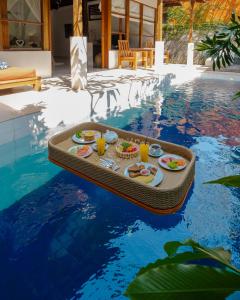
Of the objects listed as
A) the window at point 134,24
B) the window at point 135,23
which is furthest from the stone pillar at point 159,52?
the window at point 134,24

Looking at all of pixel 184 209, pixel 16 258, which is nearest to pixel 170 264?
pixel 16 258

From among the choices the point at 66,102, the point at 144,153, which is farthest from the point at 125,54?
the point at 144,153

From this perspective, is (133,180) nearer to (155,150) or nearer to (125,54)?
(155,150)

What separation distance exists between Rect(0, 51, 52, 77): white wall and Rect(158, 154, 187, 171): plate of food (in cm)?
579

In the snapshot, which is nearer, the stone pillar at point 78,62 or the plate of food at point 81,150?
the plate of food at point 81,150

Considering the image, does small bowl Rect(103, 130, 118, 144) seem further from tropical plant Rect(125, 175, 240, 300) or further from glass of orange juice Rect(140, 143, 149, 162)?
tropical plant Rect(125, 175, 240, 300)

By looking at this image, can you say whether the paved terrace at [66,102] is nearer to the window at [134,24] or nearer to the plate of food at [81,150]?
the plate of food at [81,150]

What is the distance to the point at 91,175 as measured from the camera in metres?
3.16

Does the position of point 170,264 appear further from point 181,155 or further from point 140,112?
point 140,112

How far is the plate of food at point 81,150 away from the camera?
3540 mm

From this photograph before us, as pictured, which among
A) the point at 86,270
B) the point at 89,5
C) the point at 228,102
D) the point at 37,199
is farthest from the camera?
the point at 89,5

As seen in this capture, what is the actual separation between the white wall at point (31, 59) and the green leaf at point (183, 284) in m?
7.92

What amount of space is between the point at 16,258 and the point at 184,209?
1763 millimetres

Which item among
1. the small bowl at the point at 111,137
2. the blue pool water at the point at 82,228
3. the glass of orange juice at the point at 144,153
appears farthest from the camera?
the small bowl at the point at 111,137
